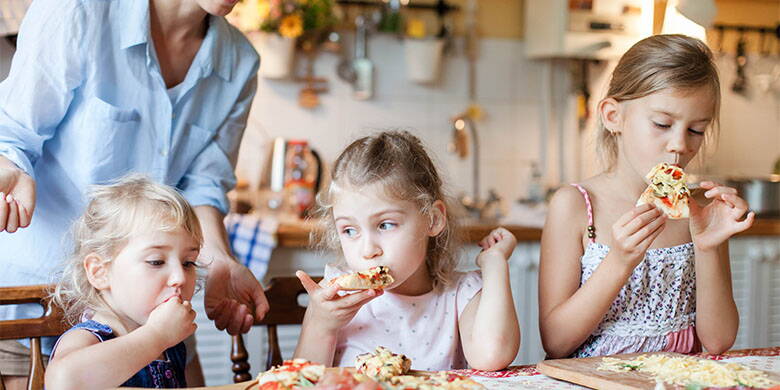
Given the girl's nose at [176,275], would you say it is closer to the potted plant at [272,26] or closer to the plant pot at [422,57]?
the potted plant at [272,26]

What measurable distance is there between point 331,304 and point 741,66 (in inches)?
136

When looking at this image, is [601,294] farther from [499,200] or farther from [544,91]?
[544,91]

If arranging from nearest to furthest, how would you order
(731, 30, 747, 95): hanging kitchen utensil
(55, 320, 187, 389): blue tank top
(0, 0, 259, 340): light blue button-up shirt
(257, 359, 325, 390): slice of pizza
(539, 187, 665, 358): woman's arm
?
(257, 359, 325, 390): slice of pizza
(55, 320, 187, 389): blue tank top
(539, 187, 665, 358): woman's arm
(0, 0, 259, 340): light blue button-up shirt
(731, 30, 747, 95): hanging kitchen utensil

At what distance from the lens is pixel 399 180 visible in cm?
147

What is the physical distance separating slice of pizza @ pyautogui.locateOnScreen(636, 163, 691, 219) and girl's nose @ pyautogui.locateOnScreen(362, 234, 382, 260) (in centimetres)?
42

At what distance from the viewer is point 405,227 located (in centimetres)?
145

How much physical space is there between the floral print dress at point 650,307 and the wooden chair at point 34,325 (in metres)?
0.88

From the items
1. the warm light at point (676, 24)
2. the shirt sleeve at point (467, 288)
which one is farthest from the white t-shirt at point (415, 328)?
the warm light at point (676, 24)

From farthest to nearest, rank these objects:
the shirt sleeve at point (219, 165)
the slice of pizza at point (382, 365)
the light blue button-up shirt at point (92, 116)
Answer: the shirt sleeve at point (219, 165), the light blue button-up shirt at point (92, 116), the slice of pizza at point (382, 365)

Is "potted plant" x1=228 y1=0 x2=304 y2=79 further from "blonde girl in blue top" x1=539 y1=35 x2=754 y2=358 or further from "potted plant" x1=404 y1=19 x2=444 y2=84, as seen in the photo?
"blonde girl in blue top" x1=539 y1=35 x2=754 y2=358

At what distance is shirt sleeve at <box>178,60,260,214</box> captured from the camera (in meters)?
1.72

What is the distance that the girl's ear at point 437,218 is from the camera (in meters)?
1.52

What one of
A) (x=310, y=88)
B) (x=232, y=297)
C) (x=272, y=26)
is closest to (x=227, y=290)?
(x=232, y=297)

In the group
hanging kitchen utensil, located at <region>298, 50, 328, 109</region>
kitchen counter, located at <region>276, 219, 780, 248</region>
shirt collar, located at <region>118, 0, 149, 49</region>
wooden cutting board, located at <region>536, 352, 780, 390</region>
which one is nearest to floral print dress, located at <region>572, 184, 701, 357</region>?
wooden cutting board, located at <region>536, 352, 780, 390</region>
